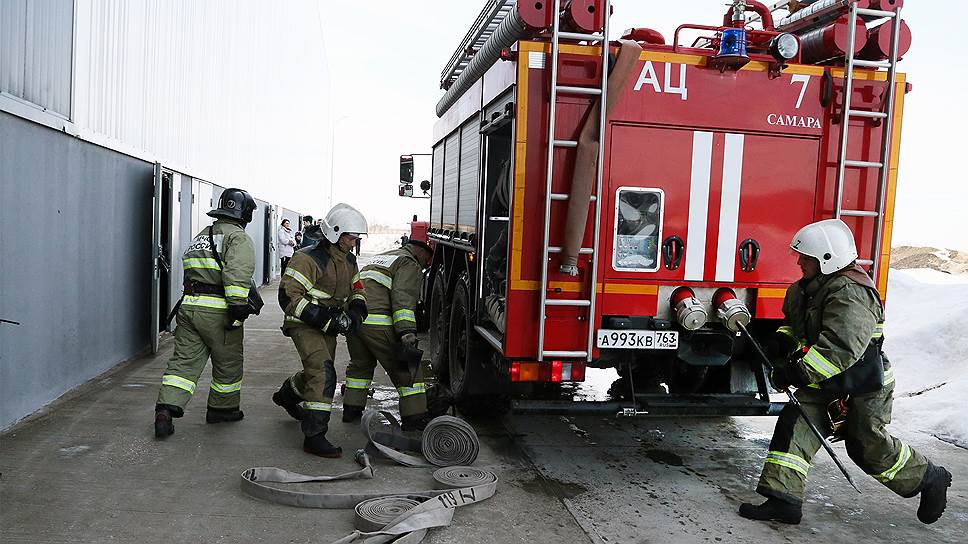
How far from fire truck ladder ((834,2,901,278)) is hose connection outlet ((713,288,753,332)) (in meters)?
0.86

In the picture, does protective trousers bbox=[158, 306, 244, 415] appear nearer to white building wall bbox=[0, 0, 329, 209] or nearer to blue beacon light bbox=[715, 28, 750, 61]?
white building wall bbox=[0, 0, 329, 209]

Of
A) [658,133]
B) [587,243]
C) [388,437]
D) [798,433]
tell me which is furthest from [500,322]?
[798,433]

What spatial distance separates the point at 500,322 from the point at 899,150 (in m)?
2.83

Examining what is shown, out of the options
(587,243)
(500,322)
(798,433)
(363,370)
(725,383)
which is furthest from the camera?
(363,370)

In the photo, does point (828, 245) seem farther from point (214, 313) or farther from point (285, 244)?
point (285, 244)

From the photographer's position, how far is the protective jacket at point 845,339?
4.18m

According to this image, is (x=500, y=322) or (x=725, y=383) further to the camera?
(x=725, y=383)

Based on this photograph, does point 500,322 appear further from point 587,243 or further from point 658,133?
point 658,133

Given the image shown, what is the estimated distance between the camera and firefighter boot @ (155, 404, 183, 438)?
214 inches

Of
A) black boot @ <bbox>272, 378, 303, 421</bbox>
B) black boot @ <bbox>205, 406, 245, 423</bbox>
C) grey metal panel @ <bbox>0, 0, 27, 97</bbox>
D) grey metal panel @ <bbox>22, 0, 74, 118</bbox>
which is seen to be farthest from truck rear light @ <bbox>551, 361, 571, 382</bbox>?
grey metal panel @ <bbox>22, 0, 74, 118</bbox>

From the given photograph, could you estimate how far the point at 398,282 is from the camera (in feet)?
18.9

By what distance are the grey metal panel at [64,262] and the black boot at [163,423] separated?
1.04m

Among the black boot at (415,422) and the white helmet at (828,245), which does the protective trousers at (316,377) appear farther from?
the white helmet at (828,245)

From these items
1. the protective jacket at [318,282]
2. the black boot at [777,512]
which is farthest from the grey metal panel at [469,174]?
the black boot at [777,512]
